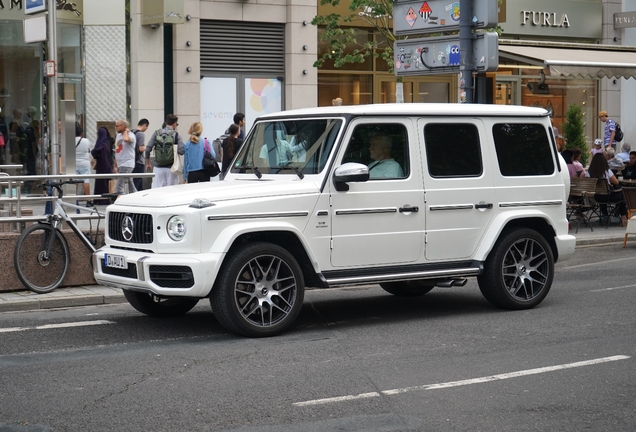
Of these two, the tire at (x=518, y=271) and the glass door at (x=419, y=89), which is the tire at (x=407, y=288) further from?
the glass door at (x=419, y=89)

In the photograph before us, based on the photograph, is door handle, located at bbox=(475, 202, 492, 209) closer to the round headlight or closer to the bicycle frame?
the round headlight

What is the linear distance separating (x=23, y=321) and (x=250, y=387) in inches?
147

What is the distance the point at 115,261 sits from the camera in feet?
28.7

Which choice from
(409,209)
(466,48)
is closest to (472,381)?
(409,209)

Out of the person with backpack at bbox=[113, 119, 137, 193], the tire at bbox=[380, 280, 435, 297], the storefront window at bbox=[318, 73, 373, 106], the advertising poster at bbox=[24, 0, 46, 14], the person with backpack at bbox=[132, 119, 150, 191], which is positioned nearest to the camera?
the tire at bbox=[380, 280, 435, 297]

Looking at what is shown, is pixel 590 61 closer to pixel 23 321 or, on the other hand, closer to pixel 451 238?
pixel 451 238

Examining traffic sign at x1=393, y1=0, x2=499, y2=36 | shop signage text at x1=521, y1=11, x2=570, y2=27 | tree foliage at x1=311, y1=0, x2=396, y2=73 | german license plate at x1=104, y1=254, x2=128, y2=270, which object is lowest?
german license plate at x1=104, y1=254, x2=128, y2=270

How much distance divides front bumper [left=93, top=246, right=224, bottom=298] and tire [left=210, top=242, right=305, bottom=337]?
0.15 m

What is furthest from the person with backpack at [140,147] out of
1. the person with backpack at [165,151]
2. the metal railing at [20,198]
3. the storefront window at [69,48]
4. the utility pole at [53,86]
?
the metal railing at [20,198]

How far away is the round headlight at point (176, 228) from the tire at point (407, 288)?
3.26 m

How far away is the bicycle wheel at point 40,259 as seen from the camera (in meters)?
11.1

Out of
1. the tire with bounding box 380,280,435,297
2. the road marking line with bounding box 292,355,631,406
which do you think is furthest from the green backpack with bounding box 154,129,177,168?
the road marking line with bounding box 292,355,631,406

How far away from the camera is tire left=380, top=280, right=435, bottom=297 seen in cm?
1101

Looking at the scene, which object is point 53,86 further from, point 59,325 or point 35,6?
point 59,325
